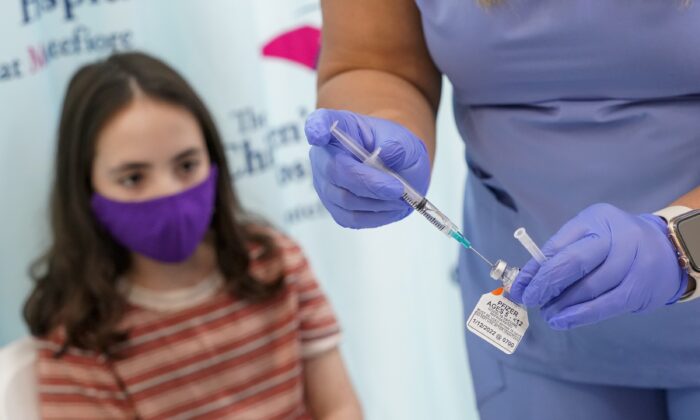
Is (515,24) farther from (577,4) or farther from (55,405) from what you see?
(55,405)

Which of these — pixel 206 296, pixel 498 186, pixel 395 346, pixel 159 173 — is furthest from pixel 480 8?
pixel 395 346

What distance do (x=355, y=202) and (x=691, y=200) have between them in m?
0.32

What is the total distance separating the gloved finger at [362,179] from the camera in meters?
0.82

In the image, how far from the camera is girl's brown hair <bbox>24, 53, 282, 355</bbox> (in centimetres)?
145

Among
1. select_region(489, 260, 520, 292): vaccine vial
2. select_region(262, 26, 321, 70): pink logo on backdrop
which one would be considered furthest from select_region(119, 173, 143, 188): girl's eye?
select_region(489, 260, 520, 292): vaccine vial

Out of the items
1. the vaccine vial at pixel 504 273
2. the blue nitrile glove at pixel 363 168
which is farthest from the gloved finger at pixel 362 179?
the vaccine vial at pixel 504 273

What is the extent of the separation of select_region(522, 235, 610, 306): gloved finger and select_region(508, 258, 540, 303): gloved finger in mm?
10

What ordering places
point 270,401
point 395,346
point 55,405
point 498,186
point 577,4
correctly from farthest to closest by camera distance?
point 395,346
point 270,401
point 55,405
point 498,186
point 577,4

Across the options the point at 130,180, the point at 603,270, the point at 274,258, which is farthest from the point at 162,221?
the point at 603,270

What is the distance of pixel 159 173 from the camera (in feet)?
4.66

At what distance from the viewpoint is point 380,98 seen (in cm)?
95

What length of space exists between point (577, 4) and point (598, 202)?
0.66 ft

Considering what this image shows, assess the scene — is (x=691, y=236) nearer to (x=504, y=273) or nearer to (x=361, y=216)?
(x=504, y=273)

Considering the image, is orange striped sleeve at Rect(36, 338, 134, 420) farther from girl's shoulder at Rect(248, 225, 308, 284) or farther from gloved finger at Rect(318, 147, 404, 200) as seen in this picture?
gloved finger at Rect(318, 147, 404, 200)
